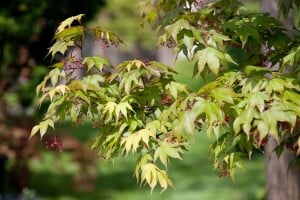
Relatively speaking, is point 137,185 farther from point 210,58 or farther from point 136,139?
point 210,58

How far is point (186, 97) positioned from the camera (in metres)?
3.21

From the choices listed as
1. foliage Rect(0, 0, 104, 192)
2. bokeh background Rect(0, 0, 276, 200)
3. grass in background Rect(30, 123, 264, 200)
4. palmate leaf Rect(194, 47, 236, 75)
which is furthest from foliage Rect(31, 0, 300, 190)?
grass in background Rect(30, 123, 264, 200)

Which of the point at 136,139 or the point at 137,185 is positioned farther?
the point at 137,185

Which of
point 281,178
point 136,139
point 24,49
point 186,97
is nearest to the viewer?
point 186,97

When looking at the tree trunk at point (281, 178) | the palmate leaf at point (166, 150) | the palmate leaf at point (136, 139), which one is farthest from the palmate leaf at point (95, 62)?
the tree trunk at point (281, 178)

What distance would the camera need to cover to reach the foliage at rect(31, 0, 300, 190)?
306cm

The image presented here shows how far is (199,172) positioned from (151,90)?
33.6ft

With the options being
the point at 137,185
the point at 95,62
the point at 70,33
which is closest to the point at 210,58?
the point at 95,62

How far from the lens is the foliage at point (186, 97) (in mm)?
3062

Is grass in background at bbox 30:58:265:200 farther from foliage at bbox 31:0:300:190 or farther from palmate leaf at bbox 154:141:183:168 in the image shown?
palmate leaf at bbox 154:141:183:168

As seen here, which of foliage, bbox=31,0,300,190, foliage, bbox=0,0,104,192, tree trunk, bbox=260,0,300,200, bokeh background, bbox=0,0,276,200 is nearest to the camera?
foliage, bbox=31,0,300,190

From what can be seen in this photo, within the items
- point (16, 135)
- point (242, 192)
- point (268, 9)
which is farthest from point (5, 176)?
point (268, 9)

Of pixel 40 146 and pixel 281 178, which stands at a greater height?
pixel 40 146

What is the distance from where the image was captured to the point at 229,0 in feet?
14.3
